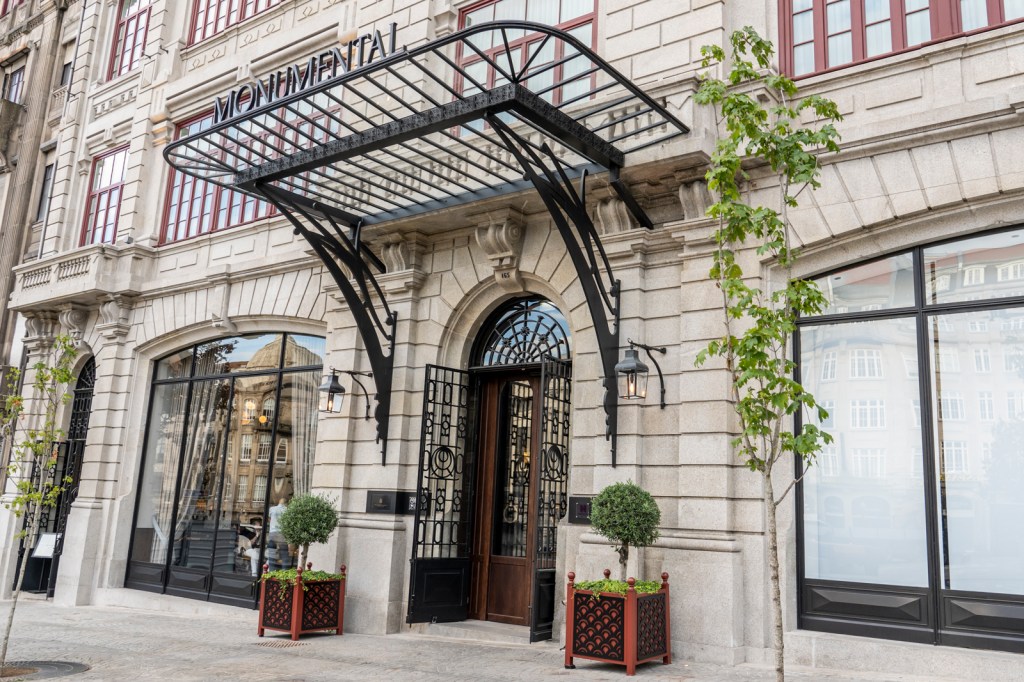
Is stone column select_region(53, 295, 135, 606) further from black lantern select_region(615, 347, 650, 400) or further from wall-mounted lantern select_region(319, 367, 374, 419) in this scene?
black lantern select_region(615, 347, 650, 400)

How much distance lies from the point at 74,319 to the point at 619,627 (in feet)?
45.9

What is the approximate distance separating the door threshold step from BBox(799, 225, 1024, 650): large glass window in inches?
143

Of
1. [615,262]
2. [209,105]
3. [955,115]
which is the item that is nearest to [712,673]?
[615,262]

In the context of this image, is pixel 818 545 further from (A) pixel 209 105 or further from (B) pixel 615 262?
(A) pixel 209 105

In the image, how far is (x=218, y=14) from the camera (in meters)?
17.4

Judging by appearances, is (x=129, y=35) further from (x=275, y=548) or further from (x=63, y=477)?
(x=275, y=548)

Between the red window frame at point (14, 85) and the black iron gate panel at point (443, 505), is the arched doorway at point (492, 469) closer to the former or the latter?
the black iron gate panel at point (443, 505)

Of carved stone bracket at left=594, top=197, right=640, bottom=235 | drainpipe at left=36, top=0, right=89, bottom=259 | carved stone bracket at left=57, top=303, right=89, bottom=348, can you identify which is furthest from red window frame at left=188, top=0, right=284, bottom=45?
carved stone bracket at left=594, top=197, right=640, bottom=235

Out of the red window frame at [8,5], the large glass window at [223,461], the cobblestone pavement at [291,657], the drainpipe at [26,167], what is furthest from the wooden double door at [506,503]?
the red window frame at [8,5]

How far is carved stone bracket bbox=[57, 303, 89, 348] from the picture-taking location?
17.6 metres

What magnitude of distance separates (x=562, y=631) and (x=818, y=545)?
310 centimetres

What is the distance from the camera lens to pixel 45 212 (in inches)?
822

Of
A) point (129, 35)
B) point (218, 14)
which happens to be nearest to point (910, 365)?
point (218, 14)

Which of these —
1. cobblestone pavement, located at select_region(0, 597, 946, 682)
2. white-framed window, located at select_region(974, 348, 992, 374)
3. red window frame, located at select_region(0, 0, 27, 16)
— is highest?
red window frame, located at select_region(0, 0, 27, 16)
